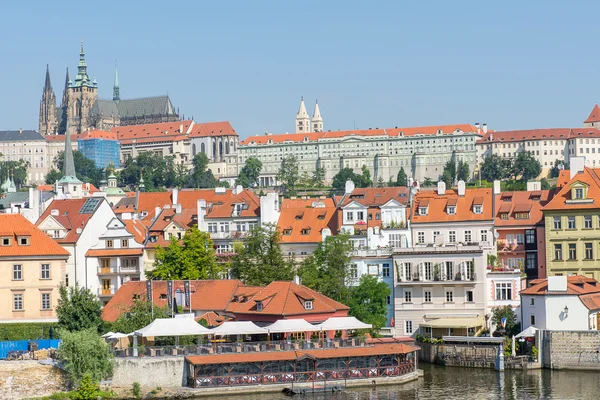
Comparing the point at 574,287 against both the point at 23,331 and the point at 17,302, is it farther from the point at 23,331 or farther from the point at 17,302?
the point at 17,302

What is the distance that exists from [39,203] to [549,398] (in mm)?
62526

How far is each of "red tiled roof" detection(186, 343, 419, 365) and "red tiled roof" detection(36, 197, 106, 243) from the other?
27169 millimetres

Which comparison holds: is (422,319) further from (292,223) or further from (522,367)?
(292,223)

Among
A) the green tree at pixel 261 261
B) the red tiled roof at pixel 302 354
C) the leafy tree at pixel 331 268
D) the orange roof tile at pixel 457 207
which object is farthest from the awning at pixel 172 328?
the orange roof tile at pixel 457 207

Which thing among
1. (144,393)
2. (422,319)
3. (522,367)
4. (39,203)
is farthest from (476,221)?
(39,203)

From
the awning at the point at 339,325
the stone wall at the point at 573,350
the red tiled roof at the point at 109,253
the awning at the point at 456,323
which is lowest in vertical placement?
the stone wall at the point at 573,350

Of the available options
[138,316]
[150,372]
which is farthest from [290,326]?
[138,316]

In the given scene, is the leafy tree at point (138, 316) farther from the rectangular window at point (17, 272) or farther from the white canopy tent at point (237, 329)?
the rectangular window at point (17, 272)

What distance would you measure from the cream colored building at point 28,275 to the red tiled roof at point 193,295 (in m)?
3.41

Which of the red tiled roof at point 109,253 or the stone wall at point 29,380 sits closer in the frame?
the stone wall at point 29,380

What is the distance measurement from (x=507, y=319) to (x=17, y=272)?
27500mm

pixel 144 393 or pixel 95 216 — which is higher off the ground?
pixel 95 216

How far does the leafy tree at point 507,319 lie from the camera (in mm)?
66306

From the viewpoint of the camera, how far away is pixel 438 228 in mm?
78188
